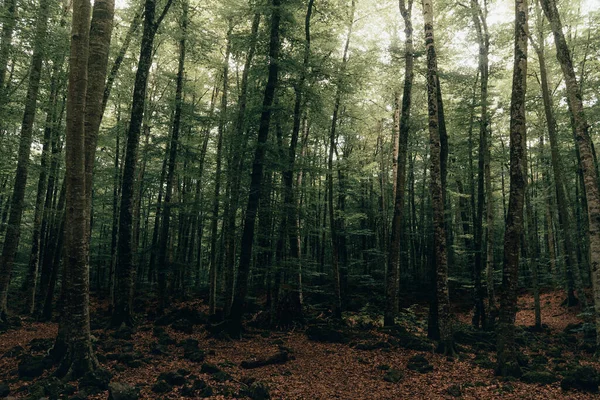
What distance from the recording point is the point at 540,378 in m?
7.66

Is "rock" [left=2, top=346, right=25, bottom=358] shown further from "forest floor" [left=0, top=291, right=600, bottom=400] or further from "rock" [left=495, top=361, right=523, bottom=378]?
"rock" [left=495, top=361, right=523, bottom=378]

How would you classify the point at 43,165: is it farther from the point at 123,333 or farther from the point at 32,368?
the point at 32,368

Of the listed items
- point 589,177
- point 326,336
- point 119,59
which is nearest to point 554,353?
point 589,177

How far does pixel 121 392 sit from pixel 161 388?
2.68 feet

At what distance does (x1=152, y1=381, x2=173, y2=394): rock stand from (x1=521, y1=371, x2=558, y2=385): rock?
25.5 feet

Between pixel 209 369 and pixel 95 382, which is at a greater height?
pixel 95 382

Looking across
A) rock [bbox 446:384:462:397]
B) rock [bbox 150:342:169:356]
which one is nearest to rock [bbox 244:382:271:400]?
rock [bbox 150:342:169:356]

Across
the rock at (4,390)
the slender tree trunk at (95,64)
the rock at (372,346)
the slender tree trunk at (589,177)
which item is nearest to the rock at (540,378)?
the slender tree trunk at (589,177)

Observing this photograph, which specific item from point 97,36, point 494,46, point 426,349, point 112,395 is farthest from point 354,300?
point 97,36

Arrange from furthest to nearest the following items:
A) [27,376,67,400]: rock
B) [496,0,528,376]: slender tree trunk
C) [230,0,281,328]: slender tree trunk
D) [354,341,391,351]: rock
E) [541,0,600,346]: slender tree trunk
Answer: [230,0,281,328]: slender tree trunk, [354,341,391,351]: rock, [541,0,600,346]: slender tree trunk, [496,0,528,376]: slender tree trunk, [27,376,67,400]: rock

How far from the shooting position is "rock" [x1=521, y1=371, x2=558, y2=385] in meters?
7.59

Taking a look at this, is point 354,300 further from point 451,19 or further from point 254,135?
point 451,19

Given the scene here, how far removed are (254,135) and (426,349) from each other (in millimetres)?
9641

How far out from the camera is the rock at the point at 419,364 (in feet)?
28.1
